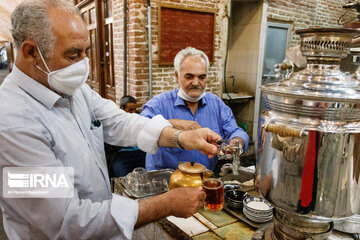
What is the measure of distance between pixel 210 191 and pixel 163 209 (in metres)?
0.29

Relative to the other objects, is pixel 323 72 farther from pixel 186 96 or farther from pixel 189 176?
pixel 186 96

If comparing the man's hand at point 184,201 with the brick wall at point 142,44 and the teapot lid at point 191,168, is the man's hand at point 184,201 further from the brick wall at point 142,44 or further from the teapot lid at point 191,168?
the brick wall at point 142,44

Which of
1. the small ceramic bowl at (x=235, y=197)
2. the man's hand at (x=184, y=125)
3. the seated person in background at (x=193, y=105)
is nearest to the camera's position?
the small ceramic bowl at (x=235, y=197)

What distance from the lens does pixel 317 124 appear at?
95 centimetres

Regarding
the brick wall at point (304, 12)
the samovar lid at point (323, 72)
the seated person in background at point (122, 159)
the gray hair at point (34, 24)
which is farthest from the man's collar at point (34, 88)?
the brick wall at point (304, 12)

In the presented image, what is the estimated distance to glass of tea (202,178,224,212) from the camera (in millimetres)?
1400

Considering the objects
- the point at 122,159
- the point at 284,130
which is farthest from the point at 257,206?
the point at 122,159

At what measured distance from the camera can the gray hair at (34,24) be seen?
1.25 metres

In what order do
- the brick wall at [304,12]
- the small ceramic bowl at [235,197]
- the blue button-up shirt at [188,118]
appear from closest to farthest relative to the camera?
the small ceramic bowl at [235,197] < the blue button-up shirt at [188,118] < the brick wall at [304,12]

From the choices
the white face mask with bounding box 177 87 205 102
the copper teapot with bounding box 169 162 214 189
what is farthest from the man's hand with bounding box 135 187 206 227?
the white face mask with bounding box 177 87 205 102

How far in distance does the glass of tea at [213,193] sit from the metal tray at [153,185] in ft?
1.62

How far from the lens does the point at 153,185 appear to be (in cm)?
194

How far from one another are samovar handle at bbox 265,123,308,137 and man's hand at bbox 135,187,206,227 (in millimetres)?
543

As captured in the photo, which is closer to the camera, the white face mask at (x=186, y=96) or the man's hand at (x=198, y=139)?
the man's hand at (x=198, y=139)
